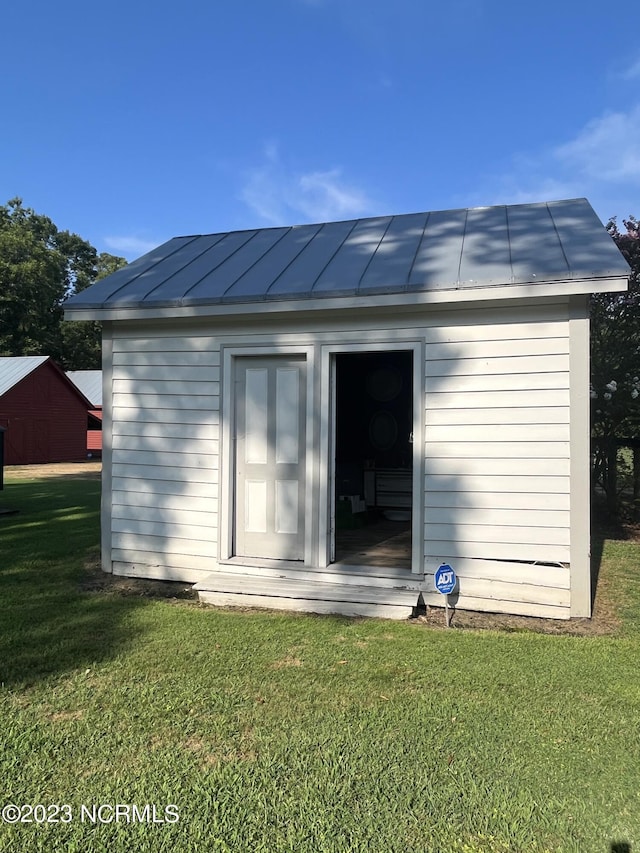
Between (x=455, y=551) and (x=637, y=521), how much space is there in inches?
252

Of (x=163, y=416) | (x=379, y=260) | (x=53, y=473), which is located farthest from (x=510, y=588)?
(x=53, y=473)

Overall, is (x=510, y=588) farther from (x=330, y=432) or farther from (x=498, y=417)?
(x=330, y=432)

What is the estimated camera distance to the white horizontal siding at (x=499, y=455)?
476 cm

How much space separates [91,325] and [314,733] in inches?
1524

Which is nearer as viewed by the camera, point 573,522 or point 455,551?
point 573,522

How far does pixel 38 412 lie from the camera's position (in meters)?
25.0

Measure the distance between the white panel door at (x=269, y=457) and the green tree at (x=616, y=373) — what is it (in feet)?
18.9

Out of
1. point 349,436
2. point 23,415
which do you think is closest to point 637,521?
point 349,436

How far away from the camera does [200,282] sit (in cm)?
586

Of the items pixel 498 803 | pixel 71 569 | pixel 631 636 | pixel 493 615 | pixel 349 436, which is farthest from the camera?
pixel 349 436

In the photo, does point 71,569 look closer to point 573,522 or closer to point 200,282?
point 200,282

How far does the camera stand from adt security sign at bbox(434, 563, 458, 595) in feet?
15.5

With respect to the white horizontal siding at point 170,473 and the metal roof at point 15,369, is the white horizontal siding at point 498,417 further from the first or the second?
the metal roof at point 15,369

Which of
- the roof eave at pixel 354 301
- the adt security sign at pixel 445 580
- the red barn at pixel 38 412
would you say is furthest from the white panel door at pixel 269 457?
the red barn at pixel 38 412
